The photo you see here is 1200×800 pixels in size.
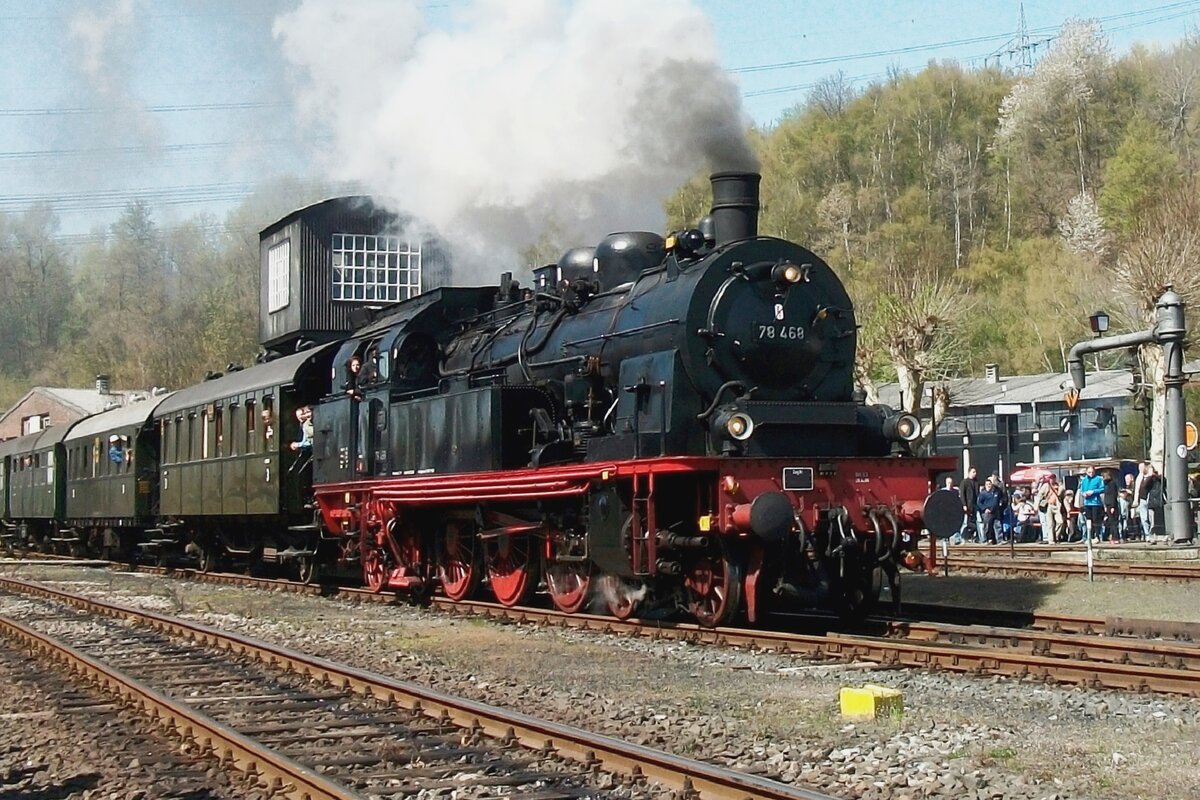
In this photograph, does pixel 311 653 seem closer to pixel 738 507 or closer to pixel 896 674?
pixel 738 507

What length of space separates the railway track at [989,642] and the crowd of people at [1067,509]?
39.2 ft

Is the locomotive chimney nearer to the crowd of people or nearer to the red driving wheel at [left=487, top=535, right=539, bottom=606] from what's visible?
the red driving wheel at [left=487, top=535, right=539, bottom=606]

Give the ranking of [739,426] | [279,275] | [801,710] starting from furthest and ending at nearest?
[279,275] → [739,426] → [801,710]

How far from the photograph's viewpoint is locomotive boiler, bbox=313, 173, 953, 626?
459 inches

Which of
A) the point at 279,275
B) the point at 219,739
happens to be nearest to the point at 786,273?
the point at 219,739

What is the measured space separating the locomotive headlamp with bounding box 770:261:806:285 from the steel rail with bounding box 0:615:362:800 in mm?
6426

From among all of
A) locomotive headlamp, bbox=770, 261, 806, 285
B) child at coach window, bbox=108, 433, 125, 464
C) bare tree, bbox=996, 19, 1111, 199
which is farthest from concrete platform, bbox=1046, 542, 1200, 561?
bare tree, bbox=996, 19, 1111, 199

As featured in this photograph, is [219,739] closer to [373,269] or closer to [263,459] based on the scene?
[263,459]

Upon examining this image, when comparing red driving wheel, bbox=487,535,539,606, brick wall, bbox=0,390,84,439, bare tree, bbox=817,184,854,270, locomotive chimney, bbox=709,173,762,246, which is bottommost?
red driving wheel, bbox=487,535,539,606

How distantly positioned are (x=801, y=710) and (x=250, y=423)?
45.3 ft

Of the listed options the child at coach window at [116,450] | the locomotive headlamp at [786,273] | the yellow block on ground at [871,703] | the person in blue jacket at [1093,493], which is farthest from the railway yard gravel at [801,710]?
the child at coach window at [116,450]

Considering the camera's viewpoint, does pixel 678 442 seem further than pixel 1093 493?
No

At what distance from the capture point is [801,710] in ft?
26.9

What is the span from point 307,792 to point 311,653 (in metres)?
5.44
